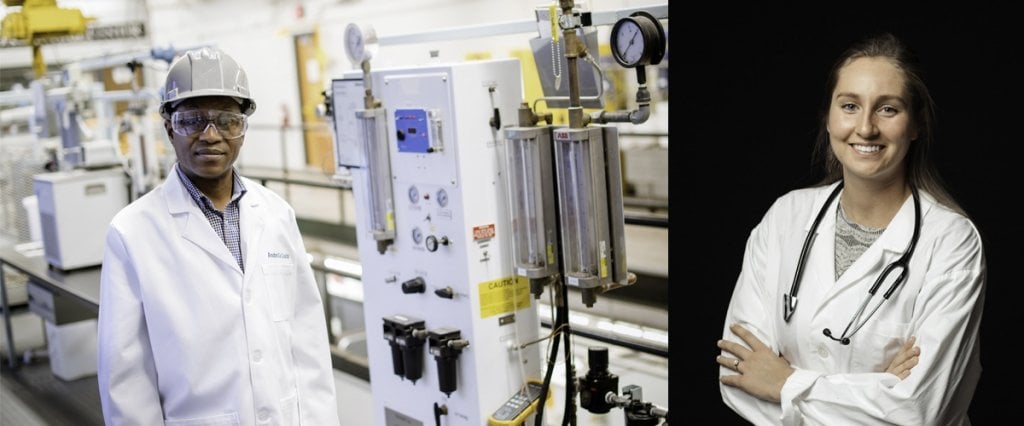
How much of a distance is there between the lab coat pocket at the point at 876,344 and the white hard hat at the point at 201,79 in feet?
5.37

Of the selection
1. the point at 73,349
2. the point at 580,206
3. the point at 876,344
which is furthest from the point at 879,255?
the point at 73,349

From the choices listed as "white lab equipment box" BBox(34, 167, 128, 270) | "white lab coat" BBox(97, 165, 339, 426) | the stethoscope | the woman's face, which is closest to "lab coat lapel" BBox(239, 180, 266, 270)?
"white lab coat" BBox(97, 165, 339, 426)

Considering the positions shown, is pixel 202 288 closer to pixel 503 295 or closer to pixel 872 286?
pixel 503 295

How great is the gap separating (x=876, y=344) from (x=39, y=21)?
244 inches

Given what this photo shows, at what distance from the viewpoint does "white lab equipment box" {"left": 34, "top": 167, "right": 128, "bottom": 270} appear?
18.4 ft

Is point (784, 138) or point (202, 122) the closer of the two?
point (784, 138)

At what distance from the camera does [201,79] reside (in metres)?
2.40

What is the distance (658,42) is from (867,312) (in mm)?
996

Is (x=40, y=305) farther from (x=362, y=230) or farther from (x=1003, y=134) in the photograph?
(x=1003, y=134)

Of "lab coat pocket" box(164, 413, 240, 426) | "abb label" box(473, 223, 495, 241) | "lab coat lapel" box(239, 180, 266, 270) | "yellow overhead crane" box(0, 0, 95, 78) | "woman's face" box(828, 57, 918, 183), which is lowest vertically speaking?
"lab coat pocket" box(164, 413, 240, 426)

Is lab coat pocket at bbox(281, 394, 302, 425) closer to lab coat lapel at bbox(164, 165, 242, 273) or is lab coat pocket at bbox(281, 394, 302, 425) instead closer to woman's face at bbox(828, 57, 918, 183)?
lab coat lapel at bbox(164, 165, 242, 273)

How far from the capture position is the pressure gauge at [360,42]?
3.63m

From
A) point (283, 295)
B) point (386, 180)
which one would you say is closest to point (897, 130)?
point (283, 295)

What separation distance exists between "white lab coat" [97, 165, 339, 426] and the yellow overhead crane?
15.8 feet
